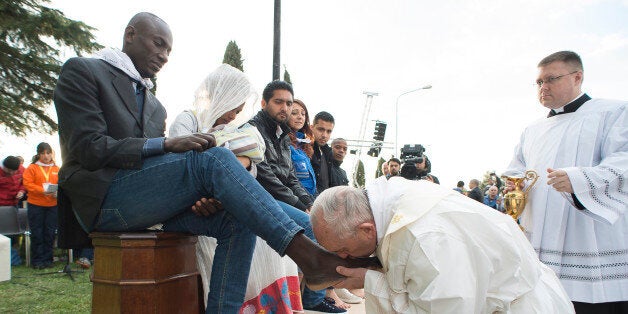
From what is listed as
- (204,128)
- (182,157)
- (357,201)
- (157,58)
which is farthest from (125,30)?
(357,201)

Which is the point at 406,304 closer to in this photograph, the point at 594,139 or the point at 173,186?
the point at 173,186

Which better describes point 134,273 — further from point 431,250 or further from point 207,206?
point 431,250

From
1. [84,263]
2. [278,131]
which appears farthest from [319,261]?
[84,263]

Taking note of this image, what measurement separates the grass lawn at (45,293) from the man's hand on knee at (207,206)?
2.42 m

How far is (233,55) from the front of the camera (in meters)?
12.3

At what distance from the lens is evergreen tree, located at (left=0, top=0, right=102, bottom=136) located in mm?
9727

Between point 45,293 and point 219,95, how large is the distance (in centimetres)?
319

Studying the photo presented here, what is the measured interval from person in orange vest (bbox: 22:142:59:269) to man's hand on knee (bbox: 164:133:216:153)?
17.4 ft

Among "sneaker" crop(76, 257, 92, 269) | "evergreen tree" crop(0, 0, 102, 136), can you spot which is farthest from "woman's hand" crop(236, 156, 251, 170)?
"evergreen tree" crop(0, 0, 102, 136)

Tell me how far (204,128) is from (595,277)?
2.79 metres

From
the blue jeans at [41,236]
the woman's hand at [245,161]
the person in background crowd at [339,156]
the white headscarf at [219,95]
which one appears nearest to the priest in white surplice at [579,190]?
the woman's hand at [245,161]

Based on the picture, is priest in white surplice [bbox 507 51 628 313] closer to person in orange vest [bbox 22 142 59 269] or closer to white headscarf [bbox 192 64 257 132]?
white headscarf [bbox 192 64 257 132]

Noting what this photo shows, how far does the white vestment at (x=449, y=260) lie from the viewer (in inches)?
58.7

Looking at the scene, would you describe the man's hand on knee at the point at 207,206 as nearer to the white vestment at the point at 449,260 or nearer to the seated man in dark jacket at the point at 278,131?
the white vestment at the point at 449,260
